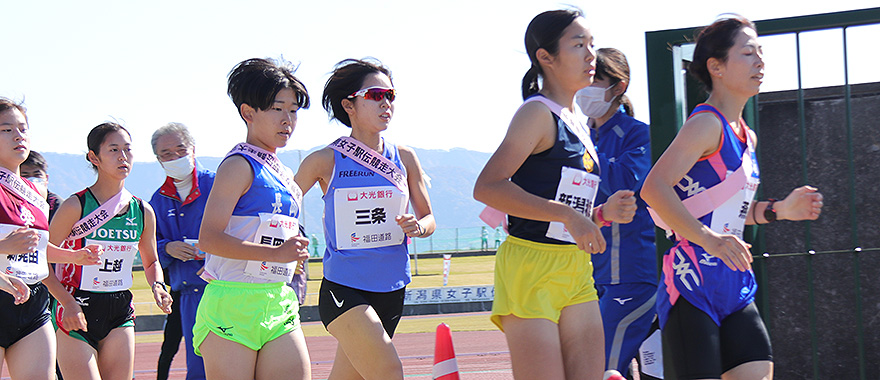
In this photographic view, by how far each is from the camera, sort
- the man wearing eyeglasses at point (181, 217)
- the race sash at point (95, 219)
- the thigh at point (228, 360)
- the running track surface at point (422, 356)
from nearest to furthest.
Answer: the thigh at point (228, 360)
the race sash at point (95, 219)
the man wearing eyeglasses at point (181, 217)
the running track surface at point (422, 356)

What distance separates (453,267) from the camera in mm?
58062

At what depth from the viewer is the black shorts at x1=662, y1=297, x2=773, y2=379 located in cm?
349

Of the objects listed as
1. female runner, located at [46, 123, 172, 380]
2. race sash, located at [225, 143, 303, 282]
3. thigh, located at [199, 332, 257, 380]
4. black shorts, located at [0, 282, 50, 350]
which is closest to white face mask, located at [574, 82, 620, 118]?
race sash, located at [225, 143, 303, 282]

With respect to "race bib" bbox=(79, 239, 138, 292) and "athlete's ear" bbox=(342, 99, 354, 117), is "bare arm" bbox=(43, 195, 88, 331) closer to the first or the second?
"race bib" bbox=(79, 239, 138, 292)

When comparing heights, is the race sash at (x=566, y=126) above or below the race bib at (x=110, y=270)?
above

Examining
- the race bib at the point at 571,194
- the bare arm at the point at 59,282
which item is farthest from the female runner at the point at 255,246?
the bare arm at the point at 59,282

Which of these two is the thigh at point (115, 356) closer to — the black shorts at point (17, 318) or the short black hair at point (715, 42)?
the black shorts at point (17, 318)

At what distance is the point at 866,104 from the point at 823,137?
12.2 inches

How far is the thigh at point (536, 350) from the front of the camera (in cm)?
364

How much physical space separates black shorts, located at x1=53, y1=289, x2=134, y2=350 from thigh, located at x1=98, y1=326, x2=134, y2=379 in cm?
5

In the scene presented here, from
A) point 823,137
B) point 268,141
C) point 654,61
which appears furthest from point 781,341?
point 268,141

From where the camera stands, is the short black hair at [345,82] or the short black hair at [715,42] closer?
the short black hair at [715,42]

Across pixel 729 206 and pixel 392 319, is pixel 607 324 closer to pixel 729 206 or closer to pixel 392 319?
pixel 392 319

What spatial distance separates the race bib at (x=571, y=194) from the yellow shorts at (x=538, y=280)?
0.19 ft
